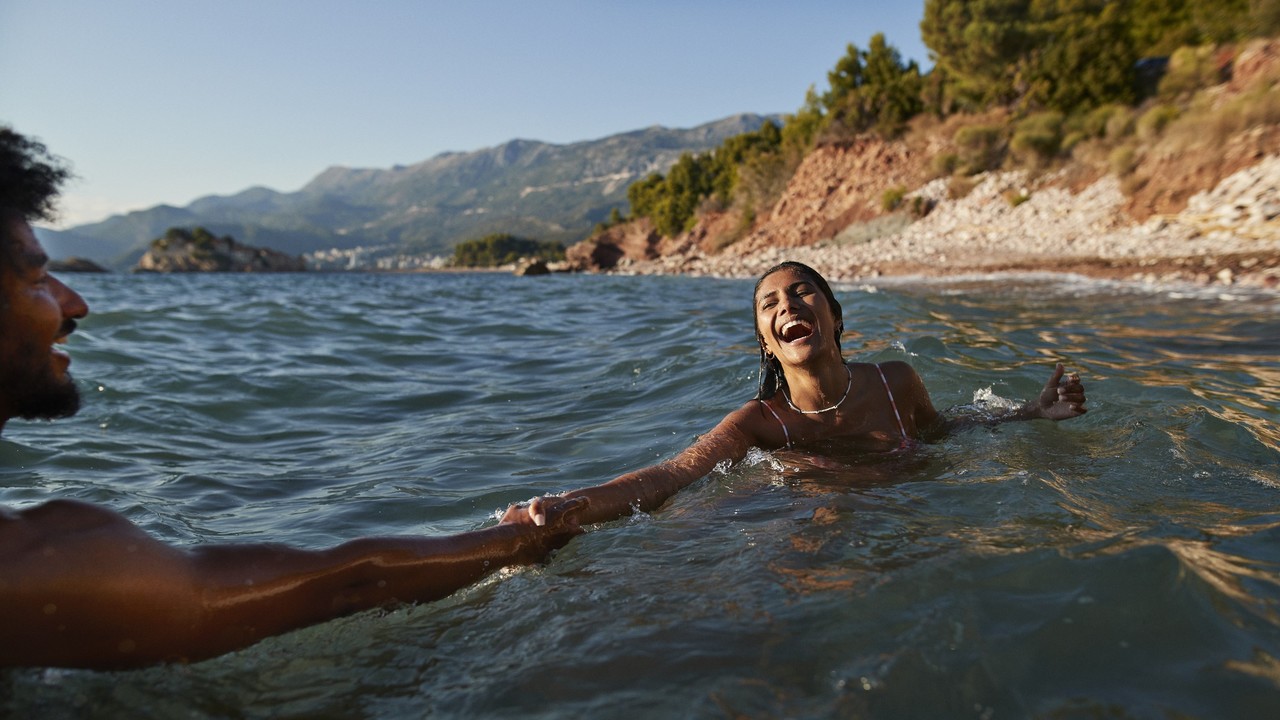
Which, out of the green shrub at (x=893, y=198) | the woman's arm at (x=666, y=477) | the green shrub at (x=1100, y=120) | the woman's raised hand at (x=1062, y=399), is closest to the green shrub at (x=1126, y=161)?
the green shrub at (x=1100, y=120)

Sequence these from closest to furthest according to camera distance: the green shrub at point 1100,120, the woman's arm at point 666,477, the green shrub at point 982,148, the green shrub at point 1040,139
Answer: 1. the woman's arm at point 666,477
2. the green shrub at point 1100,120
3. the green shrub at point 1040,139
4. the green shrub at point 982,148

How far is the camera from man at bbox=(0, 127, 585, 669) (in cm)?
181

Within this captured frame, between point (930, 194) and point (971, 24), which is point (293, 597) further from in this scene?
point (971, 24)

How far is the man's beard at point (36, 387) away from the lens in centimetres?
200

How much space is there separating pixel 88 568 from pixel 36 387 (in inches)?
21.5

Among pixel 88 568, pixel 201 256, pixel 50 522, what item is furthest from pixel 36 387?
pixel 201 256

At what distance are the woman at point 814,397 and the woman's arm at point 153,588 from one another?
1739mm

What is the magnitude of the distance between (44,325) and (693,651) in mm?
1935

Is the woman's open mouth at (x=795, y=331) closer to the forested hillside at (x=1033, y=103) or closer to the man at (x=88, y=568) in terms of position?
the man at (x=88, y=568)

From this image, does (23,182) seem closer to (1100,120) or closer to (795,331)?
(795,331)

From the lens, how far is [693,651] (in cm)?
Result: 219

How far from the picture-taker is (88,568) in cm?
183

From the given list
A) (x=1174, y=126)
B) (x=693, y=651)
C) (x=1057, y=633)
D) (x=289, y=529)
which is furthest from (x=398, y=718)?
(x=1174, y=126)

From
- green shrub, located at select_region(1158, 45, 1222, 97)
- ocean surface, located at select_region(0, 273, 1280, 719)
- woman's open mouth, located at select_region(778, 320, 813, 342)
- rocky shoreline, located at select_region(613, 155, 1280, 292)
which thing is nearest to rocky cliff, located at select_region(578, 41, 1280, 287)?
rocky shoreline, located at select_region(613, 155, 1280, 292)
